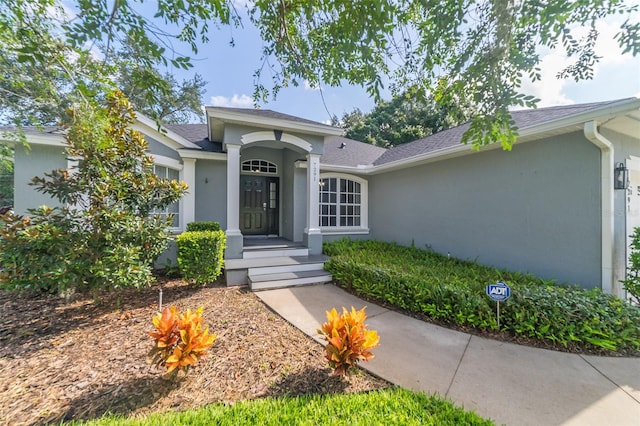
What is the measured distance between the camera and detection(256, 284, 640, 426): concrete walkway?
7.61 feet

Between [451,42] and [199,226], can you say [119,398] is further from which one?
[451,42]

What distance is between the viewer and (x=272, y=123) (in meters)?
6.65

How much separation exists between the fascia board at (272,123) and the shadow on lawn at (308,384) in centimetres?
582

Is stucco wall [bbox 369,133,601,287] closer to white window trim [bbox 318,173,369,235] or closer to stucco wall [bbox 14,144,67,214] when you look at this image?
white window trim [bbox 318,173,369,235]

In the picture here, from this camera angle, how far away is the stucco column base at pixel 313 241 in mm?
7426

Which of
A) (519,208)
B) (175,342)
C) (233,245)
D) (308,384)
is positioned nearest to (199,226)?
(233,245)

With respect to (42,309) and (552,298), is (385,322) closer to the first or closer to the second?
(552,298)

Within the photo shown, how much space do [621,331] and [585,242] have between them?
165 cm

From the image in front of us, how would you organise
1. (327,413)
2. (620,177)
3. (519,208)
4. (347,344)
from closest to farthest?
1. (327,413)
2. (347,344)
3. (620,177)
4. (519,208)

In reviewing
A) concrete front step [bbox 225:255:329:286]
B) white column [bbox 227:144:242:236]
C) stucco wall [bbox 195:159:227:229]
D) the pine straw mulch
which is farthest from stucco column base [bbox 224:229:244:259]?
the pine straw mulch

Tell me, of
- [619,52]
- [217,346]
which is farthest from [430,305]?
[619,52]

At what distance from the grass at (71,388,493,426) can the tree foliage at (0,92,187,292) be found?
2723 mm

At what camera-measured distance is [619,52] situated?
2879mm

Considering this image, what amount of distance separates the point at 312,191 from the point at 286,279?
9.13 feet
